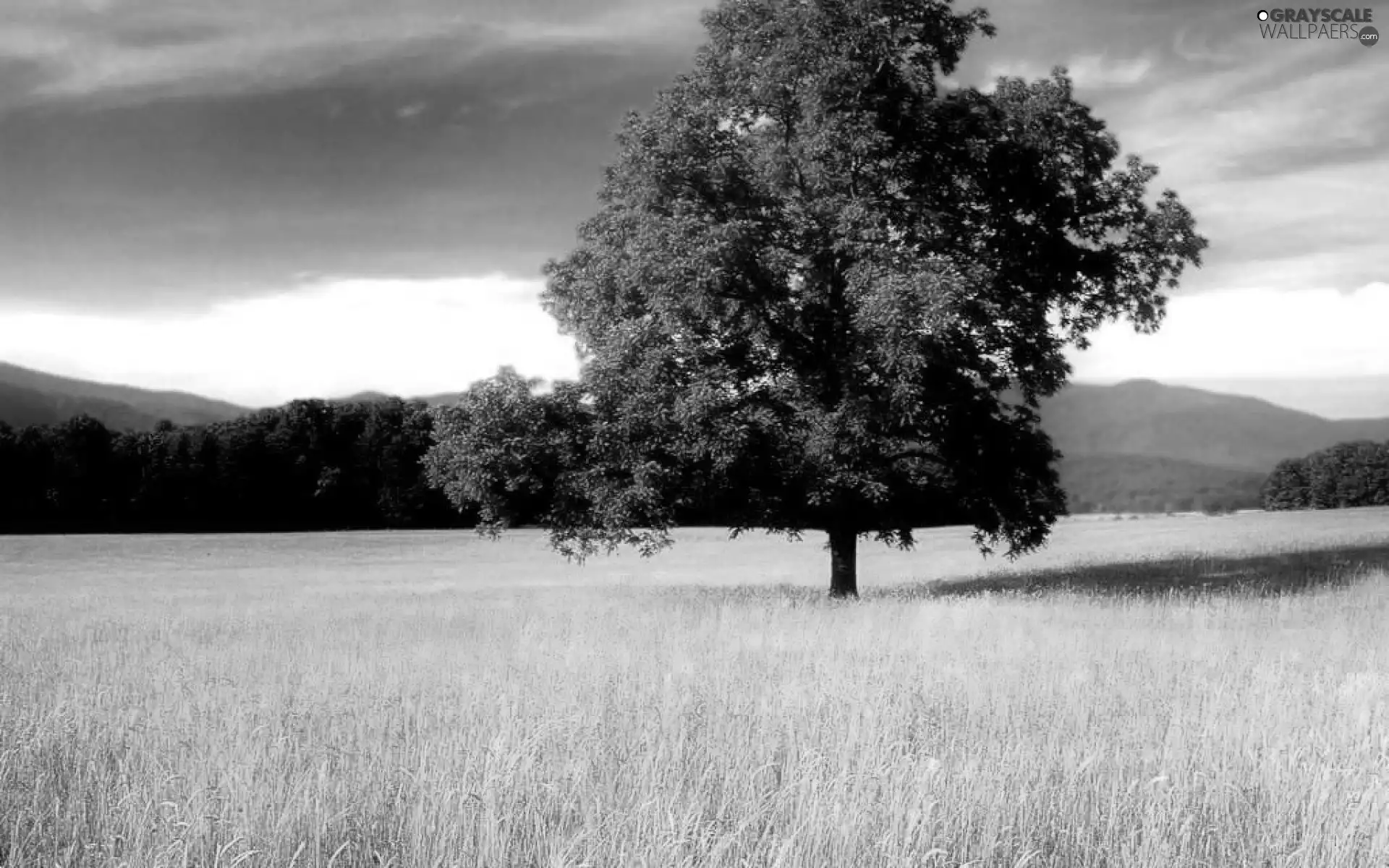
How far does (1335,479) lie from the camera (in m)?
119

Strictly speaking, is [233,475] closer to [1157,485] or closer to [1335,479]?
[1157,485]

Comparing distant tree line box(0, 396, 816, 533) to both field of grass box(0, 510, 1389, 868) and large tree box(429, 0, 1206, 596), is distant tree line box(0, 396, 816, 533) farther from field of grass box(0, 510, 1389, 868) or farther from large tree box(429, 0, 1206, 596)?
field of grass box(0, 510, 1389, 868)

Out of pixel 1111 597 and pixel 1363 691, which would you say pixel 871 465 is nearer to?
pixel 1111 597

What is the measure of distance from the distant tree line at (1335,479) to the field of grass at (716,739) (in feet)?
372

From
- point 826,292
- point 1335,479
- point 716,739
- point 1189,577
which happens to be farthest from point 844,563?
point 1335,479

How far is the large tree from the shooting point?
20422 mm

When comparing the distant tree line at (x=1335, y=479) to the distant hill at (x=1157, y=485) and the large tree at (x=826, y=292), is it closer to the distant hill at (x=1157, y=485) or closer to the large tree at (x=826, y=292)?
the distant hill at (x=1157, y=485)

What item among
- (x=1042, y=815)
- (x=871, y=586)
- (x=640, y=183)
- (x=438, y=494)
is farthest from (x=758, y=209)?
(x=438, y=494)

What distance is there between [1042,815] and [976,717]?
2844 mm

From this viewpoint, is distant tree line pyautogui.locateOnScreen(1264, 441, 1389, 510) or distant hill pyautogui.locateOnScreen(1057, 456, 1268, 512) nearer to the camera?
distant hill pyautogui.locateOnScreen(1057, 456, 1268, 512)

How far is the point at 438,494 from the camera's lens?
84.1m

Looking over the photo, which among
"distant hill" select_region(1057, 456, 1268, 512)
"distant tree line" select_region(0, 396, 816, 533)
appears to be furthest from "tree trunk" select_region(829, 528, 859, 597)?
"distant hill" select_region(1057, 456, 1268, 512)

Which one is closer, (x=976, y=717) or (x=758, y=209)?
(x=976, y=717)

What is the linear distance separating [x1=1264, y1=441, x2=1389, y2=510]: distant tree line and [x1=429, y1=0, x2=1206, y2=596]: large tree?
4264 inches
